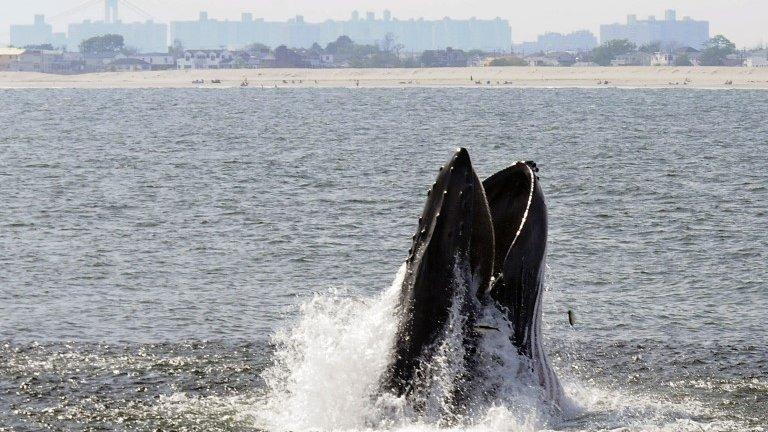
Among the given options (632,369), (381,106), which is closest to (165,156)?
(632,369)

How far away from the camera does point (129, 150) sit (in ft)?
237

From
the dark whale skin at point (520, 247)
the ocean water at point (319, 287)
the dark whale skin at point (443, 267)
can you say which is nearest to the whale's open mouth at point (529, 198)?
the dark whale skin at point (520, 247)

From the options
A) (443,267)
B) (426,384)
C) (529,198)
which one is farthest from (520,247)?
(426,384)

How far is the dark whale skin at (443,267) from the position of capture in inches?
487

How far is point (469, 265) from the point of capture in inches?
501

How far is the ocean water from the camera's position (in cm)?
1658

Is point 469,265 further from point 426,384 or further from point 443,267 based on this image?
point 426,384

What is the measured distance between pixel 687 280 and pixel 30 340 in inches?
540

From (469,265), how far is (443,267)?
259mm

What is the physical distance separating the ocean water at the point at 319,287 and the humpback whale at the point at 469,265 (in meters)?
0.37

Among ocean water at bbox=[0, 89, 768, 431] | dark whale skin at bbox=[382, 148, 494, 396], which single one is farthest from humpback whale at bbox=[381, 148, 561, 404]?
ocean water at bbox=[0, 89, 768, 431]

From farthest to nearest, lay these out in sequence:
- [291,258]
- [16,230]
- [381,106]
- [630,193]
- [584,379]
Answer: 1. [381,106]
2. [630,193]
3. [16,230]
4. [291,258]
5. [584,379]

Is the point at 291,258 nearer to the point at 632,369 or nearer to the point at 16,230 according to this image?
the point at 16,230

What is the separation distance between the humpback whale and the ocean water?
37cm
